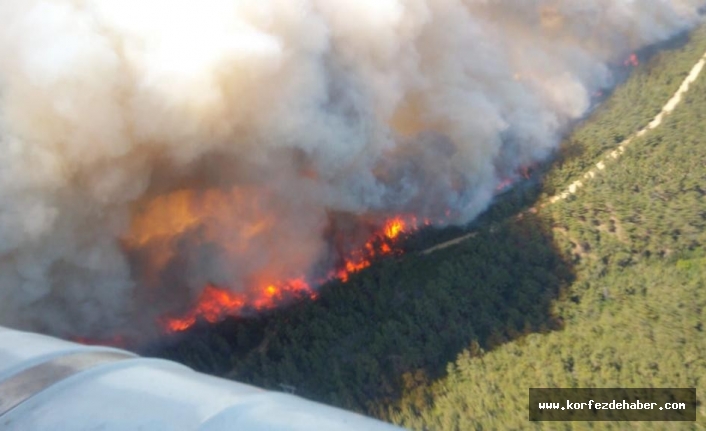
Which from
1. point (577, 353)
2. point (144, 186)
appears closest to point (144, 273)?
point (144, 186)

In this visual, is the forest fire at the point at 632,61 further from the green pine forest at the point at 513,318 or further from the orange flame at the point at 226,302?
the orange flame at the point at 226,302

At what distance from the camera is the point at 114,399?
2139 mm

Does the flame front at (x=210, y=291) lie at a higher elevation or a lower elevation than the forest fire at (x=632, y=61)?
lower

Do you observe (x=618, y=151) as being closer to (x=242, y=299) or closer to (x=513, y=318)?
(x=513, y=318)

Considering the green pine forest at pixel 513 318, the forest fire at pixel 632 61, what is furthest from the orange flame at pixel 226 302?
the forest fire at pixel 632 61

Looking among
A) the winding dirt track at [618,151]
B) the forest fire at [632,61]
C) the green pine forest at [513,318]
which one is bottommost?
the green pine forest at [513,318]

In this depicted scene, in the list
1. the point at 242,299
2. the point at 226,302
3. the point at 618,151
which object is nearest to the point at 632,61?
the point at 618,151

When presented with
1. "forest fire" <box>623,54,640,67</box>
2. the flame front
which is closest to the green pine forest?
the flame front

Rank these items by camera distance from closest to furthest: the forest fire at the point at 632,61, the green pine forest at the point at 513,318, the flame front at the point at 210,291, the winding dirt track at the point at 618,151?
the green pine forest at the point at 513,318
the flame front at the point at 210,291
the winding dirt track at the point at 618,151
the forest fire at the point at 632,61

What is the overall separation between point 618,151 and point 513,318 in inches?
271

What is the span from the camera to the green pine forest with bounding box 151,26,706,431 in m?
5.75

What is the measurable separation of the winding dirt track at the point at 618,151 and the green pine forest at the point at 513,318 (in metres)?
0.21

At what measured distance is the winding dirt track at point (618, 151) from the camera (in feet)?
33.6

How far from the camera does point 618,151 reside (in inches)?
495
